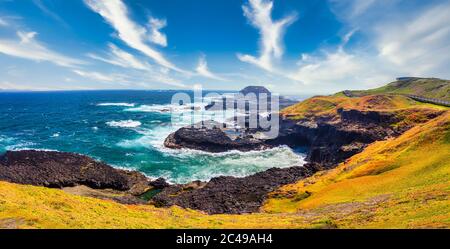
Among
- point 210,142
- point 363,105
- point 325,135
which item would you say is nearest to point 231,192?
point 210,142

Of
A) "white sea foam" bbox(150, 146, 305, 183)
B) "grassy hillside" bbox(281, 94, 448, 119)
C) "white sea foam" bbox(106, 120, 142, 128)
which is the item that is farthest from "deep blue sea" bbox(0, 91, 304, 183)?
"grassy hillside" bbox(281, 94, 448, 119)

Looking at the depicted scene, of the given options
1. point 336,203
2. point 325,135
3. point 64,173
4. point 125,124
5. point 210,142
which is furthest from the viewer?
point 125,124

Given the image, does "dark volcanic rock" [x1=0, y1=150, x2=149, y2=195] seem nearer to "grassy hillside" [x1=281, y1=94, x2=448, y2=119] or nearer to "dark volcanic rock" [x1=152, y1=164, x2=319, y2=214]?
"dark volcanic rock" [x1=152, y1=164, x2=319, y2=214]

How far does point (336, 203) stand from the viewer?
115 ft

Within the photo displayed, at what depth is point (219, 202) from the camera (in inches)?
1864

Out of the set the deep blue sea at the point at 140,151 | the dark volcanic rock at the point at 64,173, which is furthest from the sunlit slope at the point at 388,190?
the dark volcanic rock at the point at 64,173

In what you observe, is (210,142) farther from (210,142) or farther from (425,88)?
(425,88)

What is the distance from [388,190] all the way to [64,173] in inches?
2350

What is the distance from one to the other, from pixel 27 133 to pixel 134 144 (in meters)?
48.8

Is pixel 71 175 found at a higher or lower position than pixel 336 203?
lower

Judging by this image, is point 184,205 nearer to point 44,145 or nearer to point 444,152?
point 444,152

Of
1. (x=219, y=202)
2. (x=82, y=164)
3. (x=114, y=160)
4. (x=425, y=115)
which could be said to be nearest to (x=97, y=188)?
(x=82, y=164)

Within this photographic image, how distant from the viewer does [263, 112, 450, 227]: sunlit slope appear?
73.5 feet

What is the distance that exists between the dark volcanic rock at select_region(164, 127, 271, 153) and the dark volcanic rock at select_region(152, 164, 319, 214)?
28261 mm
